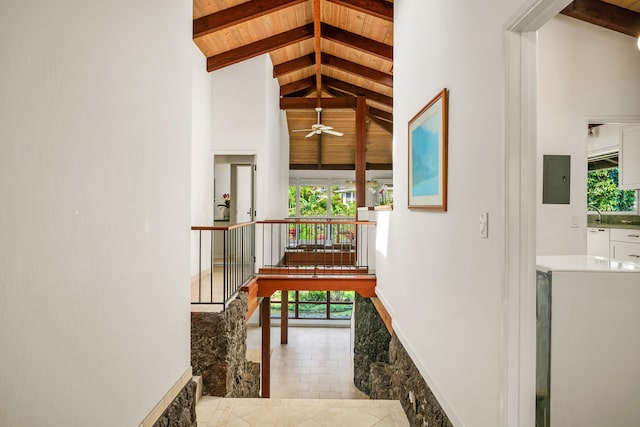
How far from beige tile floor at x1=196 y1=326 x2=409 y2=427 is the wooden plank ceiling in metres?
4.54

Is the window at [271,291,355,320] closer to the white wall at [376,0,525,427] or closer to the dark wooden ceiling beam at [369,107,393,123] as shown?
the dark wooden ceiling beam at [369,107,393,123]

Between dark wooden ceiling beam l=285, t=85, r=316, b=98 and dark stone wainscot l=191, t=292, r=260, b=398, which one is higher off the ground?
dark wooden ceiling beam l=285, t=85, r=316, b=98

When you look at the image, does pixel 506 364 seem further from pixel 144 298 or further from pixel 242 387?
pixel 242 387

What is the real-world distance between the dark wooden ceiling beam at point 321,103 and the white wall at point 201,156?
7.27ft

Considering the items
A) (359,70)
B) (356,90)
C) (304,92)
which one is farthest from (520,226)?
(304,92)

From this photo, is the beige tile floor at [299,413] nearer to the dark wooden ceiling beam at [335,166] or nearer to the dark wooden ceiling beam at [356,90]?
the dark wooden ceiling beam at [356,90]

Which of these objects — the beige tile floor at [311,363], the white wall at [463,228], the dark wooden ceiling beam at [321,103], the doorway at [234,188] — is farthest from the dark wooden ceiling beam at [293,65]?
the beige tile floor at [311,363]

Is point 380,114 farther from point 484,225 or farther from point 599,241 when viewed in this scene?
point 484,225

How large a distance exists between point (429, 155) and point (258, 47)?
4.59 m

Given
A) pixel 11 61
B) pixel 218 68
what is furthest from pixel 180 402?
pixel 218 68

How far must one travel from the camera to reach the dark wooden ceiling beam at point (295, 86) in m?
8.68

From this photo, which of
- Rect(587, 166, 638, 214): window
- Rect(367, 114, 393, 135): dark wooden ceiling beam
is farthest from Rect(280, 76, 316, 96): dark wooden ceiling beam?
Rect(587, 166, 638, 214): window

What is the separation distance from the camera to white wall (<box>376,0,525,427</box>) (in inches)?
63.0

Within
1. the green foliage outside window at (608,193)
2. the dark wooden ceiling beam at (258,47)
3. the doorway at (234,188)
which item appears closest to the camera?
the green foliage outside window at (608,193)
